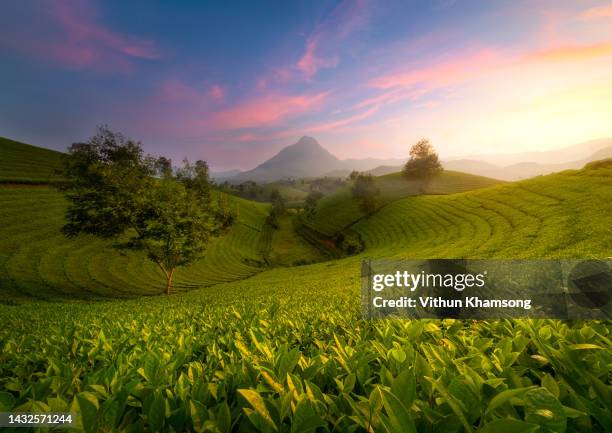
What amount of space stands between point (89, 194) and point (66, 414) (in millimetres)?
33947

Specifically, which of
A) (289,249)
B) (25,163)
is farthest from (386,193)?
(25,163)

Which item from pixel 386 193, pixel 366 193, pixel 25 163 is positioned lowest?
pixel 386 193

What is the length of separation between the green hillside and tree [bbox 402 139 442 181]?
89632 mm

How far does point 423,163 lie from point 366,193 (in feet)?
69.6

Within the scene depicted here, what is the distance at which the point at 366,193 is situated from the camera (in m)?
85.2

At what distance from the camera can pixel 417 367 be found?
1822mm

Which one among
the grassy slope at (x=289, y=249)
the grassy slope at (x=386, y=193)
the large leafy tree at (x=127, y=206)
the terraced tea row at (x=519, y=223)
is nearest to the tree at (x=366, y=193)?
the grassy slope at (x=386, y=193)

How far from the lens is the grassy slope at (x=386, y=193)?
8988 cm

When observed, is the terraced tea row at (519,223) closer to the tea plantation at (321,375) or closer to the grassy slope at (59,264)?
the tea plantation at (321,375)

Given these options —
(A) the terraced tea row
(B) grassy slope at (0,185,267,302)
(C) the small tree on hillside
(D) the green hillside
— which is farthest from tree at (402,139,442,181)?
(D) the green hillside

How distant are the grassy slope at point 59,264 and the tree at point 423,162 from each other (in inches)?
2329

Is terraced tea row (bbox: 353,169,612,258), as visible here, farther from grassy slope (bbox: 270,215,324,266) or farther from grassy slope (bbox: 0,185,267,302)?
grassy slope (bbox: 0,185,267,302)

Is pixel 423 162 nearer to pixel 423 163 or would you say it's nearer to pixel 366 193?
pixel 423 163

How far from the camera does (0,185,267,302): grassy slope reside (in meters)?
32.1
